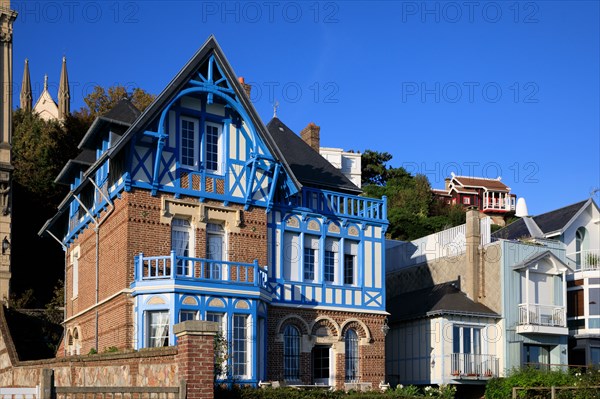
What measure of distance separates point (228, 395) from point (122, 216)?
28.0 ft

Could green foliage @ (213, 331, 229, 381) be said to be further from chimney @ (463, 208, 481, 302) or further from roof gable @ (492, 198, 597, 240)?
roof gable @ (492, 198, 597, 240)

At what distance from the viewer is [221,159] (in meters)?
26.5

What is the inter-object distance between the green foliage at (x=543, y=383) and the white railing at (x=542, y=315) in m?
2.27

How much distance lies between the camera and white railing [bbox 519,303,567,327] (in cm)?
3319

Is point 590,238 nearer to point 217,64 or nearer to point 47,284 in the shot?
point 217,64

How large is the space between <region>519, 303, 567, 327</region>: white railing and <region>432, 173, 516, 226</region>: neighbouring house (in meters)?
38.0

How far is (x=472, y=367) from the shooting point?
3206cm

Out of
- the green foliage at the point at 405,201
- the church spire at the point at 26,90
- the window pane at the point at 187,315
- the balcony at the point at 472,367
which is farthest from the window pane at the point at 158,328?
the church spire at the point at 26,90

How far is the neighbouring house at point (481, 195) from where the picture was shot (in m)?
73.1

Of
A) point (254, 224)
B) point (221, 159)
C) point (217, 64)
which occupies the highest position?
point (217, 64)

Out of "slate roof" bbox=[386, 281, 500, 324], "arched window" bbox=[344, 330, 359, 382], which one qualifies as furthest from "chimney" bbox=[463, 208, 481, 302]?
"arched window" bbox=[344, 330, 359, 382]

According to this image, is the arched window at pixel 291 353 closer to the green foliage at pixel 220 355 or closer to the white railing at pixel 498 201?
the green foliage at pixel 220 355

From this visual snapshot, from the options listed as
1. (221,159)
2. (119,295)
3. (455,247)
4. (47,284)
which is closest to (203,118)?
(221,159)

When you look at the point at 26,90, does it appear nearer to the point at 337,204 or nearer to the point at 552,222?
the point at 552,222
